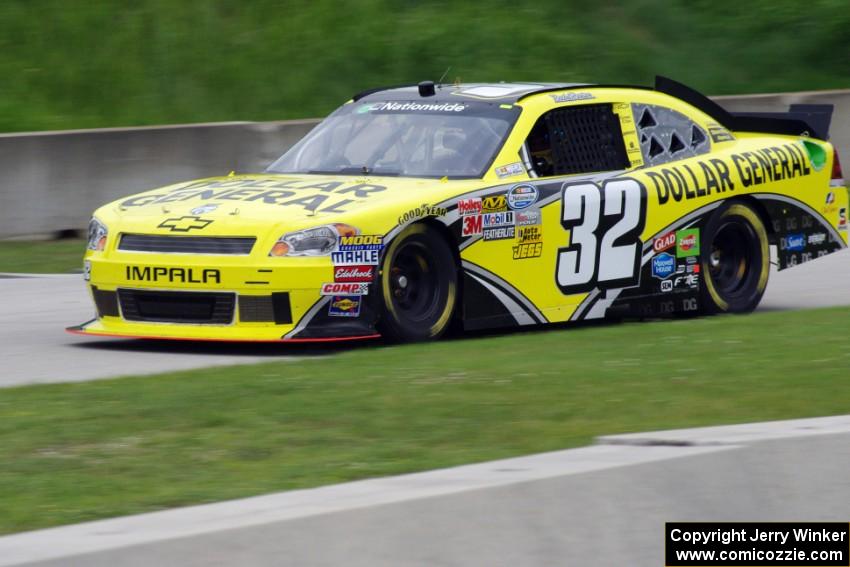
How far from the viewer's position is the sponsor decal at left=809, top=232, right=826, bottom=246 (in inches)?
450

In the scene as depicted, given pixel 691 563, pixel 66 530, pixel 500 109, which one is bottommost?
pixel 691 563

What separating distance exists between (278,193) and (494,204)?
122cm

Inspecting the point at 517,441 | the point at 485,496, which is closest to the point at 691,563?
the point at 485,496

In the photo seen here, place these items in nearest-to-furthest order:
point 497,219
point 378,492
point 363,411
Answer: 1. point 378,492
2. point 363,411
3. point 497,219

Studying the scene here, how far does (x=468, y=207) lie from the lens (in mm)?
9328

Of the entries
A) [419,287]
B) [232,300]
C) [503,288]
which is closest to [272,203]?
[232,300]

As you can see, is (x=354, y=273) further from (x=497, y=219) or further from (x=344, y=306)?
(x=497, y=219)

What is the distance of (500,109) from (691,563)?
574cm

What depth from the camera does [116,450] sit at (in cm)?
582

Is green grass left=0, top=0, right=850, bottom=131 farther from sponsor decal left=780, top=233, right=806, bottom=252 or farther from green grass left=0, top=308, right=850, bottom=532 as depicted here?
green grass left=0, top=308, right=850, bottom=532

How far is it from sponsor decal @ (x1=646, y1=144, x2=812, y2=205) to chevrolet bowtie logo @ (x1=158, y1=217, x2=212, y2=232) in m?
2.91

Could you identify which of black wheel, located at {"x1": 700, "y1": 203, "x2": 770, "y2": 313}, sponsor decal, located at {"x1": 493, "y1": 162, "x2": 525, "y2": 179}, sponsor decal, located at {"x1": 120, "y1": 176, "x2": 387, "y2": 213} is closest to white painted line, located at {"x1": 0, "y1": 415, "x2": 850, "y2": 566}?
sponsor decal, located at {"x1": 120, "y1": 176, "x2": 387, "y2": 213}

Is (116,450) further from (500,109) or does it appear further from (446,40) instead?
(446,40)

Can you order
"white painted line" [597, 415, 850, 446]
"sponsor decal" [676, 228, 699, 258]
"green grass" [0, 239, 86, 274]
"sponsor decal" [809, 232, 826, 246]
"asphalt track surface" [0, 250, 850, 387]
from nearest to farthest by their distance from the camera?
"white painted line" [597, 415, 850, 446] → "asphalt track surface" [0, 250, 850, 387] → "sponsor decal" [676, 228, 699, 258] → "sponsor decal" [809, 232, 826, 246] → "green grass" [0, 239, 86, 274]
